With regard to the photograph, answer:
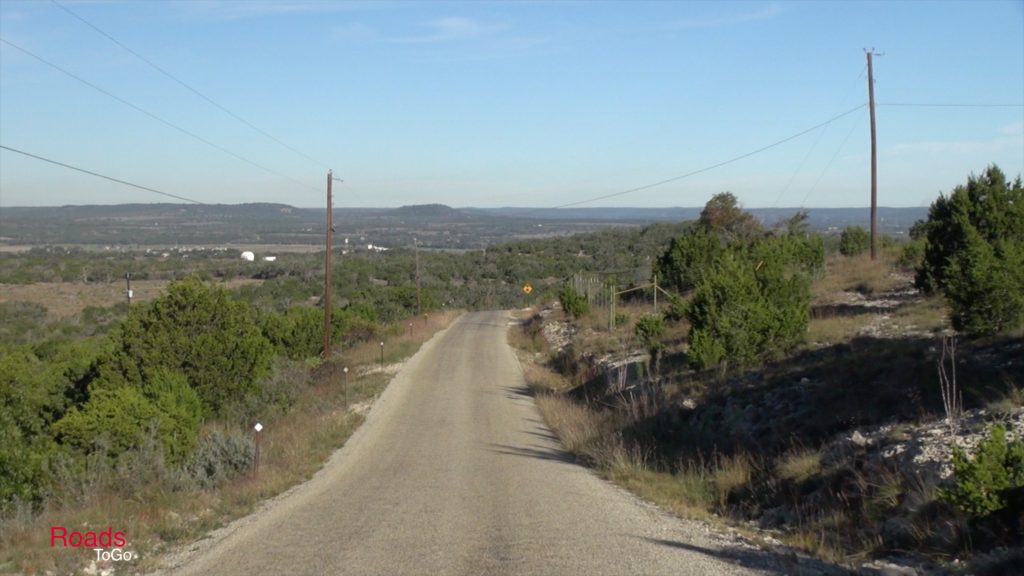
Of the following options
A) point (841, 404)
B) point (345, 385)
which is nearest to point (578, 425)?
point (841, 404)

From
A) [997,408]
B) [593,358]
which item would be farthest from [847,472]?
[593,358]

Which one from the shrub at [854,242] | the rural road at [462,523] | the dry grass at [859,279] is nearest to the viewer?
the rural road at [462,523]

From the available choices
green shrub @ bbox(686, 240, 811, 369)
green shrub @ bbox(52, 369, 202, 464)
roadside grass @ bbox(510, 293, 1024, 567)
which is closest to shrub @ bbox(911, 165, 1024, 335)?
roadside grass @ bbox(510, 293, 1024, 567)

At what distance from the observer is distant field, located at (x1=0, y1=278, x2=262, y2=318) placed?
200ft

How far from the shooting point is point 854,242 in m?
54.7

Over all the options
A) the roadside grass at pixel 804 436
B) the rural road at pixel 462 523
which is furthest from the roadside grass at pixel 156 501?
the roadside grass at pixel 804 436

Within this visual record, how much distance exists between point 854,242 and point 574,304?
17387mm

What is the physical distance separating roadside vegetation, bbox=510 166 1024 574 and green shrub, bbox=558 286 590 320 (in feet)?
38.8

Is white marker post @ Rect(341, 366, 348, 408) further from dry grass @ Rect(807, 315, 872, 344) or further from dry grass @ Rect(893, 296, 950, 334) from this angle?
dry grass @ Rect(893, 296, 950, 334)

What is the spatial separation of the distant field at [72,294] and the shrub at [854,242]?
3617 cm

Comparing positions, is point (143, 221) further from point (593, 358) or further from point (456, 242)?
point (593, 358)

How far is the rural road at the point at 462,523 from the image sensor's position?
28.0 ft

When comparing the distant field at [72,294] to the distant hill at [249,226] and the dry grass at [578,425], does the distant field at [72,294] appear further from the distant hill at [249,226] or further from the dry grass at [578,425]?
the dry grass at [578,425]

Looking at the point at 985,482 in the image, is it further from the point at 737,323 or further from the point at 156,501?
the point at 737,323
